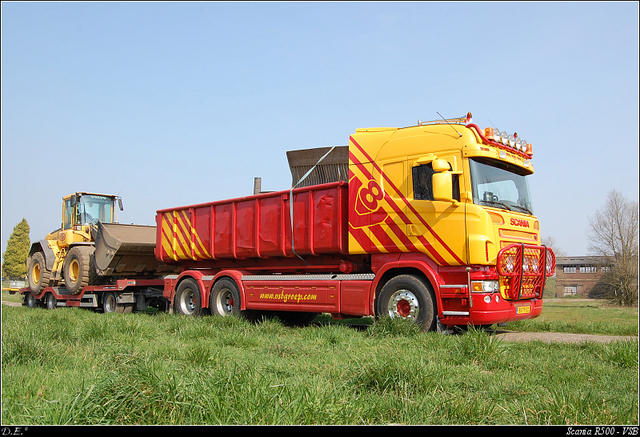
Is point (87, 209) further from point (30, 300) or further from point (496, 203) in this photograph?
point (496, 203)

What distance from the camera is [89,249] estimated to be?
15.9 metres

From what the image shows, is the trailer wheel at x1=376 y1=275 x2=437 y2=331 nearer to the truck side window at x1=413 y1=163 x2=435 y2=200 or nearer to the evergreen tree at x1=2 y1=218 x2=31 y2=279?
the truck side window at x1=413 y1=163 x2=435 y2=200

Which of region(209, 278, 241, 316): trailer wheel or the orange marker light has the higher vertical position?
the orange marker light

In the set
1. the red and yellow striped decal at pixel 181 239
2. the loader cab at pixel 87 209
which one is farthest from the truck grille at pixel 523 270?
the loader cab at pixel 87 209

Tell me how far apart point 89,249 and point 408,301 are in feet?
37.0

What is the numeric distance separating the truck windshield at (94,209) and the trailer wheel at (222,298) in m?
7.80

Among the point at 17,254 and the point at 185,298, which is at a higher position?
the point at 17,254

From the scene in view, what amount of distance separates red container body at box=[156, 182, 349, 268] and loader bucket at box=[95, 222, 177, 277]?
1206 millimetres

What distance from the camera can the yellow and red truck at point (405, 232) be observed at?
8.02m

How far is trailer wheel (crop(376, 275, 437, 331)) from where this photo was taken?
8148mm

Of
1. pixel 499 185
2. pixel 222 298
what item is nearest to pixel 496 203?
pixel 499 185

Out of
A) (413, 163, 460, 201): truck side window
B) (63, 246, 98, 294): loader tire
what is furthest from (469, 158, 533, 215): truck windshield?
(63, 246, 98, 294): loader tire

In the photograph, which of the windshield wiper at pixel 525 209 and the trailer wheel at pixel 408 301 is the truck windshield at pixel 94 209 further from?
the windshield wiper at pixel 525 209
